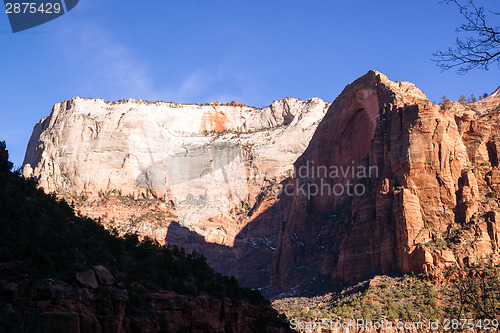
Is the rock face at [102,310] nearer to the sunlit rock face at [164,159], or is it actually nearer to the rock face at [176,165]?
the rock face at [176,165]

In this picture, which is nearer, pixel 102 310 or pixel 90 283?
pixel 102 310

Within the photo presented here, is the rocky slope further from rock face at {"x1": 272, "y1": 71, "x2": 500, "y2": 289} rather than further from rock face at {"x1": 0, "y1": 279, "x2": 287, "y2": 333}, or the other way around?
rock face at {"x1": 272, "y1": 71, "x2": 500, "y2": 289}

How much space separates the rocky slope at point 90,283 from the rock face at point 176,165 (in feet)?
285

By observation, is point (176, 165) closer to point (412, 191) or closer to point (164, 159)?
point (164, 159)

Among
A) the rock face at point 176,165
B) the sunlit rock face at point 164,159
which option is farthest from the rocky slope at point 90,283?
the sunlit rock face at point 164,159

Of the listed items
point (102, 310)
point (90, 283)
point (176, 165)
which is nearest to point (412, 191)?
point (90, 283)

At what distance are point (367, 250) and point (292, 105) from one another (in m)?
98.7

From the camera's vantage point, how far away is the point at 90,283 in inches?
1003

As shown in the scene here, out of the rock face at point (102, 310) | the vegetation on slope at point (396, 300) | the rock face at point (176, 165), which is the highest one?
the rock face at point (176, 165)

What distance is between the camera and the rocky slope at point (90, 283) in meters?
21.8

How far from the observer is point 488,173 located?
78.8 meters

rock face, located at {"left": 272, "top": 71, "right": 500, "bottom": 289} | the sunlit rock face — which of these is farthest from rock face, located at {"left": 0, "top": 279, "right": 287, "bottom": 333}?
the sunlit rock face

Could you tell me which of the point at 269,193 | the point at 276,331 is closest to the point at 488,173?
the point at 276,331

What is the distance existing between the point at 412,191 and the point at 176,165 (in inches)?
3377
